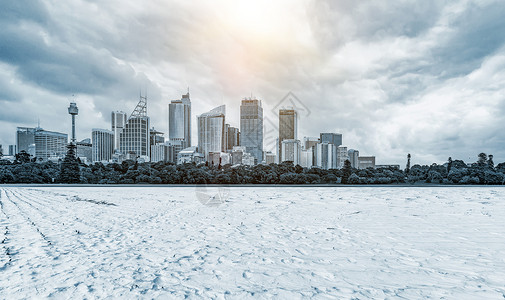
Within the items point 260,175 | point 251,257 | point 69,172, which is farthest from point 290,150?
point 251,257

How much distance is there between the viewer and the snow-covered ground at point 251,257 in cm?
378

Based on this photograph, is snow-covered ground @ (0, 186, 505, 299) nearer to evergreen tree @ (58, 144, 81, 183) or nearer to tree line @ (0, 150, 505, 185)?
tree line @ (0, 150, 505, 185)

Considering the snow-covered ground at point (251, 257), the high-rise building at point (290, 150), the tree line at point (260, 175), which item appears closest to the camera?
the snow-covered ground at point (251, 257)

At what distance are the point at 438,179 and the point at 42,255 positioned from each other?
3962cm

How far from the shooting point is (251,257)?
5.11 m

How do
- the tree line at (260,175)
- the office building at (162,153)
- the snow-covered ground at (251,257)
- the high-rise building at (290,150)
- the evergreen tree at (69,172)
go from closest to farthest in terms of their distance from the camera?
the snow-covered ground at (251,257)
the tree line at (260,175)
the evergreen tree at (69,172)
the high-rise building at (290,150)
the office building at (162,153)

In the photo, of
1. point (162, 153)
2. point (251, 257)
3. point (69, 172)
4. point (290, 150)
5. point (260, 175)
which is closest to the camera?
point (251, 257)

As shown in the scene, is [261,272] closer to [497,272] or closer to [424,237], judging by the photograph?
[497,272]

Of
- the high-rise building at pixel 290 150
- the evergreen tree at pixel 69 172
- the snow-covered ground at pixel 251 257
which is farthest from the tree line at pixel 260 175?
the snow-covered ground at pixel 251 257

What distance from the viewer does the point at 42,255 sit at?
5.13 m

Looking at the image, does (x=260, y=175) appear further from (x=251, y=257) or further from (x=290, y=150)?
(x=251, y=257)

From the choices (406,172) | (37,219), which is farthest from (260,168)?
(37,219)

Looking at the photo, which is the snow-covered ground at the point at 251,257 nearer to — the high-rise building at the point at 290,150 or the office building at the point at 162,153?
the high-rise building at the point at 290,150

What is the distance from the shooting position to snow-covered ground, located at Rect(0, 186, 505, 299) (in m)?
3.78
